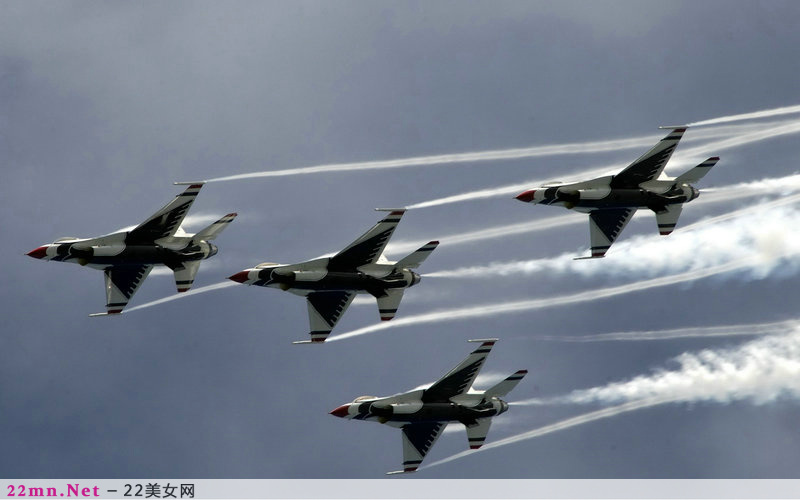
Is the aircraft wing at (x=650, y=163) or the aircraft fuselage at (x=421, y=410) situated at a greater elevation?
the aircraft wing at (x=650, y=163)

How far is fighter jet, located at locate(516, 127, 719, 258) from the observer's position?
130625 millimetres

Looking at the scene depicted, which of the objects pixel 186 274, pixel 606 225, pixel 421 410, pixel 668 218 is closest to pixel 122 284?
pixel 186 274

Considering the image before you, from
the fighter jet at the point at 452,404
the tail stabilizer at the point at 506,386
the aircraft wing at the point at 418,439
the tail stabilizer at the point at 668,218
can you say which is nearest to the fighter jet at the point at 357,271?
the fighter jet at the point at 452,404

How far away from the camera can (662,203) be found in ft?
430

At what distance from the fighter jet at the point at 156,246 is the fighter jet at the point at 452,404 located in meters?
13.8

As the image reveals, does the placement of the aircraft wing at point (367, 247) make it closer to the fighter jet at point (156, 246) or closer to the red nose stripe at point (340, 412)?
the fighter jet at point (156, 246)

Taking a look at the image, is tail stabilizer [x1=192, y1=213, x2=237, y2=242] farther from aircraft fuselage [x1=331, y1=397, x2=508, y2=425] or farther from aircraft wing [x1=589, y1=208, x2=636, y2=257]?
aircraft wing [x1=589, y1=208, x2=636, y2=257]

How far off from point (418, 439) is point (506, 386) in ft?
25.7

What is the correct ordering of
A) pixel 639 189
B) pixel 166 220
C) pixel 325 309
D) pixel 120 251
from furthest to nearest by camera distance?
pixel 325 309
pixel 166 220
pixel 120 251
pixel 639 189

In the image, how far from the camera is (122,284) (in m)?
139

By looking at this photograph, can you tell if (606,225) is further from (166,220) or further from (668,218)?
(166,220)

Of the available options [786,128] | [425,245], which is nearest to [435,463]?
[425,245]

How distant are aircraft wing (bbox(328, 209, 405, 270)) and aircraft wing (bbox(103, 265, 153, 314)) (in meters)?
14.6

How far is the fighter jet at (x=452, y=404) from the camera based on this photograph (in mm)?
132625
